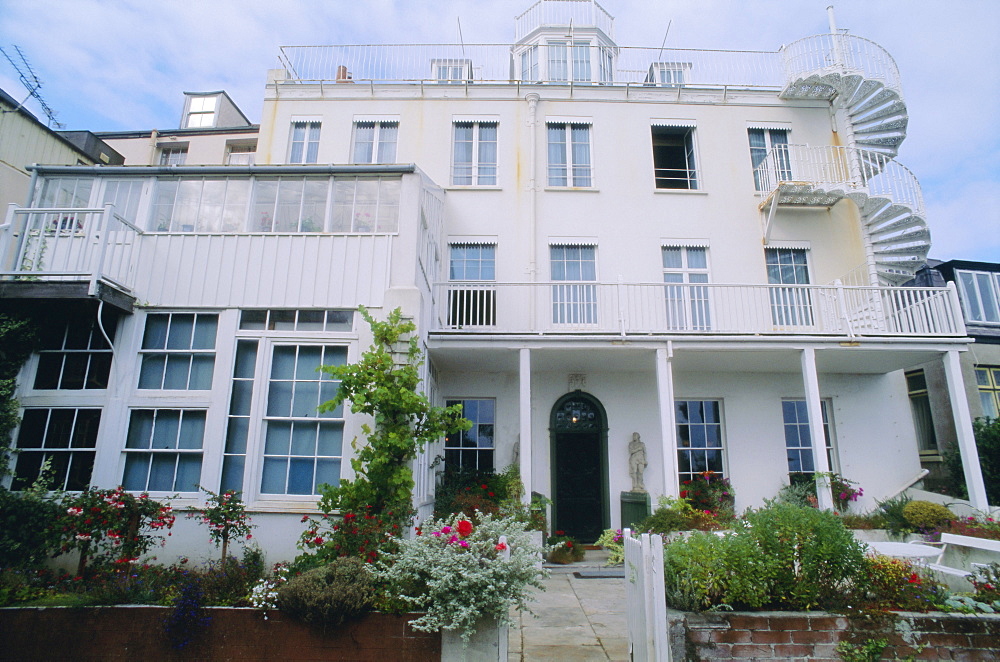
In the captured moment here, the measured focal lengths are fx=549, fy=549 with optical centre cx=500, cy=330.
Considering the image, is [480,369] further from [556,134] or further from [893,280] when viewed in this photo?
[893,280]

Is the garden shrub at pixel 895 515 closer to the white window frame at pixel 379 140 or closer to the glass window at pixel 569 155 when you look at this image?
the glass window at pixel 569 155

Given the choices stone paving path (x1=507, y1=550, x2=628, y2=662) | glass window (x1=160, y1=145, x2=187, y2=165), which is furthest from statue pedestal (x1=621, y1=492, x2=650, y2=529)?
glass window (x1=160, y1=145, x2=187, y2=165)

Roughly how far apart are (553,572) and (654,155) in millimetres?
9278

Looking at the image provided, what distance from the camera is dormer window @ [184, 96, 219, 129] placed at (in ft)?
54.9

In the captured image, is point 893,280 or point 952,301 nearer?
point 952,301

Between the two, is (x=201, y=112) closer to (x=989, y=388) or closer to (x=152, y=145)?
(x=152, y=145)

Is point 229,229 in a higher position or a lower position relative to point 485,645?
higher

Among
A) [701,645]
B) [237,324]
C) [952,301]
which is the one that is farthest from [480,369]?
[952,301]

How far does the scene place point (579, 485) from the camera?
34.4 ft

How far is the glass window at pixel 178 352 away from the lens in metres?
7.08

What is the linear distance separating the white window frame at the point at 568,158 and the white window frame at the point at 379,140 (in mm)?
3402

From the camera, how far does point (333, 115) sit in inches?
483

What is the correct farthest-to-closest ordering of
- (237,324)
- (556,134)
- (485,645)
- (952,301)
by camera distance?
1. (556,134)
2. (952,301)
3. (237,324)
4. (485,645)

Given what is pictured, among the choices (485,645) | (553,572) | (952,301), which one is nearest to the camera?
(485,645)
